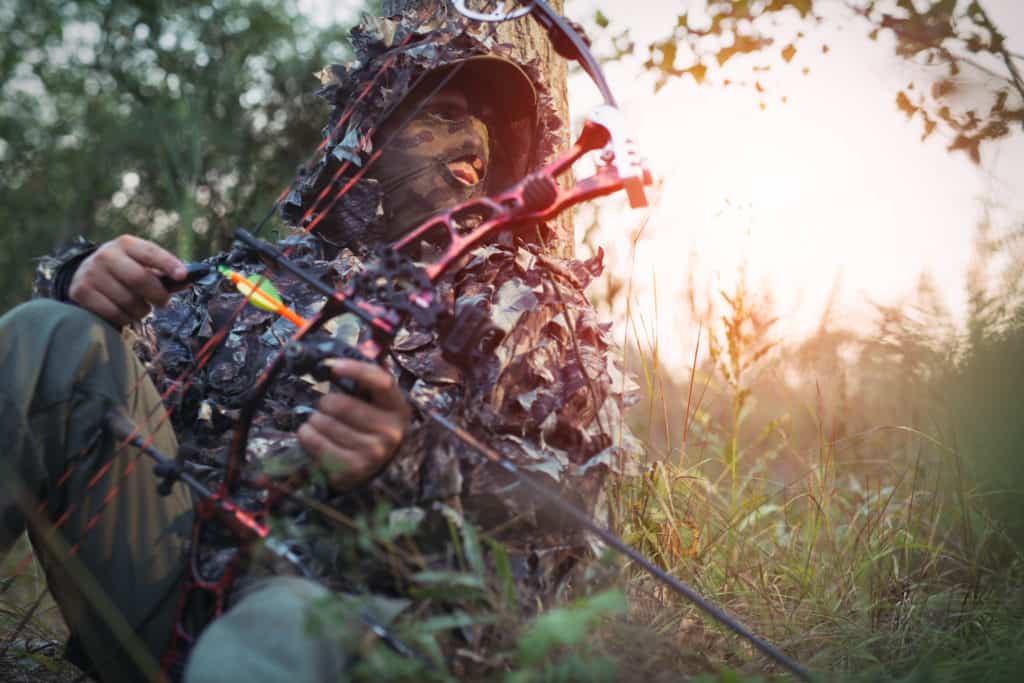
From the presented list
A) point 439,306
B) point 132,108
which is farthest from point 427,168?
point 132,108

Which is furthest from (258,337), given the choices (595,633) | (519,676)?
(519,676)

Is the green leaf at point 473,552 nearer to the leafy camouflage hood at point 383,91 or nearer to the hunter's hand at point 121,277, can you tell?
the hunter's hand at point 121,277

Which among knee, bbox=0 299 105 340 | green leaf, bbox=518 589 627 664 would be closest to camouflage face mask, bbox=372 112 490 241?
knee, bbox=0 299 105 340

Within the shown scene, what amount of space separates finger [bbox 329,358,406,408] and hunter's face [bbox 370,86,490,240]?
142 cm

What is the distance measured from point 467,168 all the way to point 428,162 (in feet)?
0.53

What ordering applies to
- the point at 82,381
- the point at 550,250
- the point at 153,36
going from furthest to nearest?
1. the point at 153,36
2. the point at 550,250
3. the point at 82,381

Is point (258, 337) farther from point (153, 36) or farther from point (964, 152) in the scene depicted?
point (153, 36)

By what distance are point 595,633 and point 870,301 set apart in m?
2.43

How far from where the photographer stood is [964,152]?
2.96 meters

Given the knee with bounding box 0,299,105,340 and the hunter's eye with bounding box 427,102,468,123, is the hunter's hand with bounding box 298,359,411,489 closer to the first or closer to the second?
the knee with bounding box 0,299,105,340

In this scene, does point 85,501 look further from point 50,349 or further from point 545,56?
point 545,56

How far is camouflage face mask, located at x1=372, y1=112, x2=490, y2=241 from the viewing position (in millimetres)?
2887

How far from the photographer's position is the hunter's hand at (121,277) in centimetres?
200

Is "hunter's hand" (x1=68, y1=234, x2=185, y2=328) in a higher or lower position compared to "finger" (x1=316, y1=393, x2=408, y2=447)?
higher
